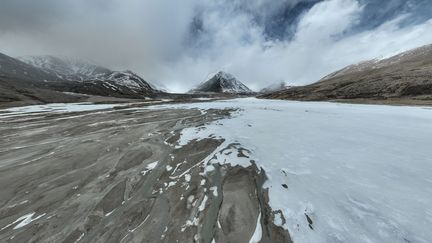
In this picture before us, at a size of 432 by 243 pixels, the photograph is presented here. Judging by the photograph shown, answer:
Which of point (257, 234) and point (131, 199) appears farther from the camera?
point (131, 199)

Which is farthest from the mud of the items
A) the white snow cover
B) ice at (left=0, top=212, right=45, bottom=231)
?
the white snow cover

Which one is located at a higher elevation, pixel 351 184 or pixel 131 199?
pixel 351 184

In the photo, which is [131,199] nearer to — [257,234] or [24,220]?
[24,220]

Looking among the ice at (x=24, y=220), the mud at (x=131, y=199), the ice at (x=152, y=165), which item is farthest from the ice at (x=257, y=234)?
the ice at (x=24, y=220)

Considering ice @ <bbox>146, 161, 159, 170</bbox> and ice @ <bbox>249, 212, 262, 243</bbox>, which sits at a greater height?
ice @ <bbox>249, 212, 262, 243</bbox>

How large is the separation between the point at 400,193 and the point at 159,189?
6.83 meters

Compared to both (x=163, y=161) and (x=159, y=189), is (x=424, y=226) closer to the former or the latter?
(x=159, y=189)

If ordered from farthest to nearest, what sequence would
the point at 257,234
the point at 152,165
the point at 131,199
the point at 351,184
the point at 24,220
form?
the point at 152,165 < the point at 351,184 < the point at 131,199 < the point at 24,220 < the point at 257,234

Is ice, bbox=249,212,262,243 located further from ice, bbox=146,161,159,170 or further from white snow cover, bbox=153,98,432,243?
ice, bbox=146,161,159,170

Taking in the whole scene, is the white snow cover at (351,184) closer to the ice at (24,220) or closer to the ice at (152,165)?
the ice at (152,165)

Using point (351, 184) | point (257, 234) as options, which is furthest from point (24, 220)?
point (351, 184)

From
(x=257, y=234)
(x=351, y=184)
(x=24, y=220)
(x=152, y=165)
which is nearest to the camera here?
(x=257, y=234)

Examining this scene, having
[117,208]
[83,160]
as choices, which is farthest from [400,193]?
[83,160]

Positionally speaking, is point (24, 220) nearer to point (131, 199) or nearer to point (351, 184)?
point (131, 199)
